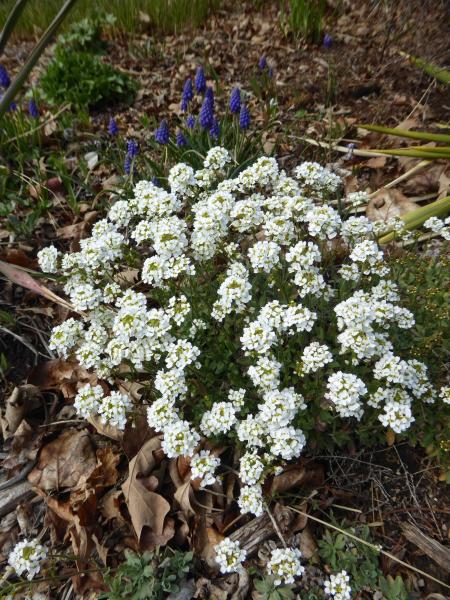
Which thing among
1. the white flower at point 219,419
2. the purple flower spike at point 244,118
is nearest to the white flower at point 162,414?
the white flower at point 219,419

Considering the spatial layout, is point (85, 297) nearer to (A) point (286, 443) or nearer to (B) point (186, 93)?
(A) point (286, 443)

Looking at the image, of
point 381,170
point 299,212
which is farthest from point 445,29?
point 299,212

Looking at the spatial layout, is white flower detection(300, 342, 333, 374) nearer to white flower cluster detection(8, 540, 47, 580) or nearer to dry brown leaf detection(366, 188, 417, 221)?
white flower cluster detection(8, 540, 47, 580)

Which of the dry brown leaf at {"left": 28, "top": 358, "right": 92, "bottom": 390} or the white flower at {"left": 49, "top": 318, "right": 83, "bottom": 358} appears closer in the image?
the white flower at {"left": 49, "top": 318, "right": 83, "bottom": 358}

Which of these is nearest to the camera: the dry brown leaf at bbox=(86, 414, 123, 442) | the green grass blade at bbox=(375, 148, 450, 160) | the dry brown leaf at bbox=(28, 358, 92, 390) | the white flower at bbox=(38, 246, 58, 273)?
the white flower at bbox=(38, 246, 58, 273)

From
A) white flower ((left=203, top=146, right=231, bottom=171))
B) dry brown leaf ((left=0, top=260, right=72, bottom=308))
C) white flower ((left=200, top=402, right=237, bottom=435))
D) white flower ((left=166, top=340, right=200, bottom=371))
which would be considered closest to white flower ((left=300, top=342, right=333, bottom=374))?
white flower ((left=200, top=402, right=237, bottom=435))

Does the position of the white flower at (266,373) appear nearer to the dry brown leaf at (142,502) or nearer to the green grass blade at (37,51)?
the dry brown leaf at (142,502)

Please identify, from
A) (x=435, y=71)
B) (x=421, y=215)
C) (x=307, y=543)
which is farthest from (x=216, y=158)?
(x=435, y=71)
